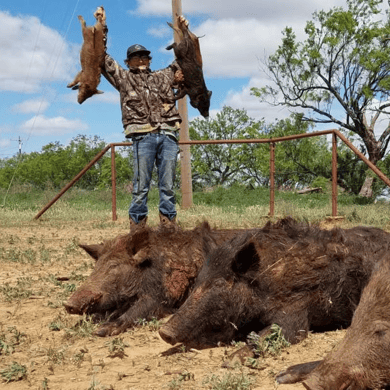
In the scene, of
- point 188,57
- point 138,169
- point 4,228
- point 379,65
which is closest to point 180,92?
point 188,57

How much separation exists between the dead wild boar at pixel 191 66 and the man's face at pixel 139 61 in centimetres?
42

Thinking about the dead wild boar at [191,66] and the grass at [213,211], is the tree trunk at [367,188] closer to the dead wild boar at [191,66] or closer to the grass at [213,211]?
the grass at [213,211]

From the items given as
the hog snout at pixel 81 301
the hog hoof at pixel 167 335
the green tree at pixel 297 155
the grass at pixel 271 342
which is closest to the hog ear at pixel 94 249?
the hog snout at pixel 81 301

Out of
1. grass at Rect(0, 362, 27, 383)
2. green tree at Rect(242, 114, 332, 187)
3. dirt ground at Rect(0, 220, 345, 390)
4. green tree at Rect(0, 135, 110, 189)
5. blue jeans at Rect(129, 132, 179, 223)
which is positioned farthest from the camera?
green tree at Rect(0, 135, 110, 189)

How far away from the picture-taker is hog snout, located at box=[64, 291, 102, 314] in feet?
14.0

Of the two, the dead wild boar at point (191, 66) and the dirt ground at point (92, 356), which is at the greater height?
the dead wild boar at point (191, 66)

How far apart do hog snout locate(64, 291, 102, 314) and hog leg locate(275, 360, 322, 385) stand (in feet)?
6.07

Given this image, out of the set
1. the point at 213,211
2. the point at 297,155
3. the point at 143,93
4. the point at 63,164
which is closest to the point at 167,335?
the point at 143,93

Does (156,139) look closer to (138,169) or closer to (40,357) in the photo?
(138,169)

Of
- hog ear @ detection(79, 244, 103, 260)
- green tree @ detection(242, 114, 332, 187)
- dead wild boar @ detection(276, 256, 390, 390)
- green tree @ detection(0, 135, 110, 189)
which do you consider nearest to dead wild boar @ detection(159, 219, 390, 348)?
dead wild boar @ detection(276, 256, 390, 390)

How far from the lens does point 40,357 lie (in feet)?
12.7

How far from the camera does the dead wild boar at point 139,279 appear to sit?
4.42 meters

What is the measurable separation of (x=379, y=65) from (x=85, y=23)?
23.6 m

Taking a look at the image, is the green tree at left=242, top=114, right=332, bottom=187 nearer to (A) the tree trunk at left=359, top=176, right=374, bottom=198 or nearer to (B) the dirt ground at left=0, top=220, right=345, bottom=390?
(A) the tree trunk at left=359, top=176, right=374, bottom=198
